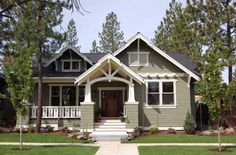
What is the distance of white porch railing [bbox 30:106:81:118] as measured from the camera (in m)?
24.6

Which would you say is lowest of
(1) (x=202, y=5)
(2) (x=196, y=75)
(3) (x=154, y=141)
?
(3) (x=154, y=141)

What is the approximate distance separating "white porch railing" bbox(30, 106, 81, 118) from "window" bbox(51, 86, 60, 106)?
113cm

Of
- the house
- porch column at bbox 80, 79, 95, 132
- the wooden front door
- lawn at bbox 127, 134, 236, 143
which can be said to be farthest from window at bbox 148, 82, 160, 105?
porch column at bbox 80, 79, 95, 132

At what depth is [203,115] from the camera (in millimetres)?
30328

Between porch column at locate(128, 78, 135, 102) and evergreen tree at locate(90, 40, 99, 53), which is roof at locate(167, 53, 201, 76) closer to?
porch column at locate(128, 78, 135, 102)

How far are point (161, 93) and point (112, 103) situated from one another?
3.55 m

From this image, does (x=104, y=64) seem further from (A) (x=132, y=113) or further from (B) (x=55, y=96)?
(B) (x=55, y=96)

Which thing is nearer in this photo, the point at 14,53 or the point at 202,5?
the point at 14,53

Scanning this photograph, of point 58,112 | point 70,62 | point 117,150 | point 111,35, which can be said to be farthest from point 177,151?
point 111,35

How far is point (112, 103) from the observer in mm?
25516

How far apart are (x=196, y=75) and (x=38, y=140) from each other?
11.1m

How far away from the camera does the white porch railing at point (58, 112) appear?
2464cm

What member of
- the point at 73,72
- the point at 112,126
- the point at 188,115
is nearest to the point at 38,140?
the point at 112,126

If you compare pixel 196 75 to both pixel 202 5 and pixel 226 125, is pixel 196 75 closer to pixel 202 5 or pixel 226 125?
pixel 226 125
